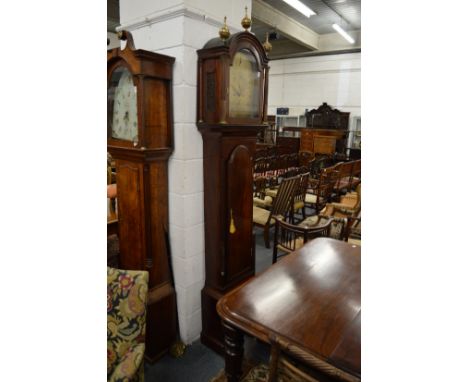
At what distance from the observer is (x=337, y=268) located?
165 centimetres

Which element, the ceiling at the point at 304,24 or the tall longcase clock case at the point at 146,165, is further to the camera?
the ceiling at the point at 304,24

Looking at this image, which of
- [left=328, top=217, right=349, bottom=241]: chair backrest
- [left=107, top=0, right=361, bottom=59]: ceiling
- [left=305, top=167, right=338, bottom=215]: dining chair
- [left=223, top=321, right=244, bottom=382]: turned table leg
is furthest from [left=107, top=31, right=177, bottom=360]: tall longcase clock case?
[left=107, top=0, right=361, bottom=59]: ceiling

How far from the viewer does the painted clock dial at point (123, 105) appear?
172cm

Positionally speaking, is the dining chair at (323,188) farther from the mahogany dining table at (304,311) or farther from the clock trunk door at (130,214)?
the clock trunk door at (130,214)

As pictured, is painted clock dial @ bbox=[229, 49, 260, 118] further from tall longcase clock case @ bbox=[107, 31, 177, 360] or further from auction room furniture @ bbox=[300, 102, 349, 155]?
auction room furniture @ bbox=[300, 102, 349, 155]

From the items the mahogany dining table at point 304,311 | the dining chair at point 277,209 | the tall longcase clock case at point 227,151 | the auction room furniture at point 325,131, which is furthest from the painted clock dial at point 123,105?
the auction room furniture at point 325,131

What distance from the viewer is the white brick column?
1.67 m

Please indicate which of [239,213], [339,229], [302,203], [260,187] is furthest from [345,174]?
[239,213]

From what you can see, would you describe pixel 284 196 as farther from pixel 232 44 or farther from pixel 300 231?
pixel 232 44

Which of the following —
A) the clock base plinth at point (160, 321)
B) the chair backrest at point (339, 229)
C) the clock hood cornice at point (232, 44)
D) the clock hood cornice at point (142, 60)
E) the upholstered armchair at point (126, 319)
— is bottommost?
the clock base plinth at point (160, 321)

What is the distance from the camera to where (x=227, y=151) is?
1798mm
